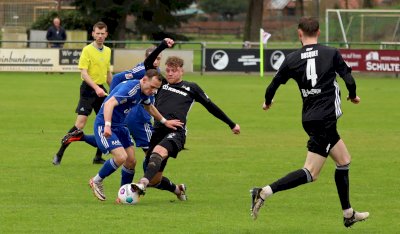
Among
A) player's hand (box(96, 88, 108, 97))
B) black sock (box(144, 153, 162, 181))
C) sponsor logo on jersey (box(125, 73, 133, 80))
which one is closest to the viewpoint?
black sock (box(144, 153, 162, 181))

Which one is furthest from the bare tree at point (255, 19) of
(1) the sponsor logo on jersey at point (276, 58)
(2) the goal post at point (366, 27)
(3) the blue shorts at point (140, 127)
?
(3) the blue shorts at point (140, 127)

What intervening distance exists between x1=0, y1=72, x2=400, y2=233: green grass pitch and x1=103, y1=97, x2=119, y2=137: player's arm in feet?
2.68

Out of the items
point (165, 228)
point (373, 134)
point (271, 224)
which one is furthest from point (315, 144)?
point (373, 134)

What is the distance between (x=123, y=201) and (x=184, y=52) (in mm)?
30425

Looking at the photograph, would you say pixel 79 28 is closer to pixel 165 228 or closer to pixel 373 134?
pixel 373 134

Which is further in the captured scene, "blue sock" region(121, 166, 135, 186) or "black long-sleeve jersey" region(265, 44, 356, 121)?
"blue sock" region(121, 166, 135, 186)

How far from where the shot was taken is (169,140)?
11.5 metres

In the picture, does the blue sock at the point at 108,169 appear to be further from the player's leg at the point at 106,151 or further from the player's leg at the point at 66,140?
the player's leg at the point at 66,140

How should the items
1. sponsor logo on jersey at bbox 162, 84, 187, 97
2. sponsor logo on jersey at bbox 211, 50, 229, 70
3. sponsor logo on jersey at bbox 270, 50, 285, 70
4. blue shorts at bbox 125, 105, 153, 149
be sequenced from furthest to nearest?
sponsor logo on jersey at bbox 211, 50, 229, 70 → sponsor logo on jersey at bbox 270, 50, 285, 70 → blue shorts at bbox 125, 105, 153, 149 → sponsor logo on jersey at bbox 162, 84, 187, 97

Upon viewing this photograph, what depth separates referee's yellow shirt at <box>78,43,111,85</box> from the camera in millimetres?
16125

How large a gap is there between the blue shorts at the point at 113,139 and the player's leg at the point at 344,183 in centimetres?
283

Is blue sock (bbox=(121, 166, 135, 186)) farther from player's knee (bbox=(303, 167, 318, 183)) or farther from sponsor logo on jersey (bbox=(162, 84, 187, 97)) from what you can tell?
player's knee (bbox=(303, 167, 318, 183))

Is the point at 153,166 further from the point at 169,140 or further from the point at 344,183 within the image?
the point at 344,183

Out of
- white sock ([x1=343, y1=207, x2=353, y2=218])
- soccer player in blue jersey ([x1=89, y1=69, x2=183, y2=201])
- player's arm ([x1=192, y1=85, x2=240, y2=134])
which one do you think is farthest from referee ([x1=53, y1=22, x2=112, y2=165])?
white sock ([x1=343, y1=207, x2=353, y2=218])
